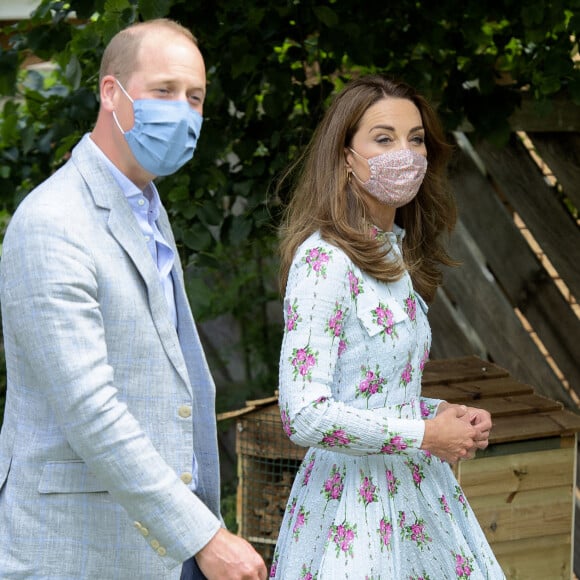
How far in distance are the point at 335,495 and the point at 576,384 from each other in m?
2.15

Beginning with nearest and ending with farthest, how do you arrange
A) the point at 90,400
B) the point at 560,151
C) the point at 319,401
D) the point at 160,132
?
the point at 90,400
the point at 160,132
the point at 319,401
the point at 560,151

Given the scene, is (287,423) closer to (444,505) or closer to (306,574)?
(306,574)

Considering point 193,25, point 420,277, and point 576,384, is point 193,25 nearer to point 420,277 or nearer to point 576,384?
point 420,277

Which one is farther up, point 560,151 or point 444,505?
point 560,151

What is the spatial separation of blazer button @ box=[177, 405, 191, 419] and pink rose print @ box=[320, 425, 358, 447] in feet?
1.34

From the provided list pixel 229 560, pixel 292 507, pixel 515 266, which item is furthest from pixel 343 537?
pixel 515 266

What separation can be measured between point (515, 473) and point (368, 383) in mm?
970

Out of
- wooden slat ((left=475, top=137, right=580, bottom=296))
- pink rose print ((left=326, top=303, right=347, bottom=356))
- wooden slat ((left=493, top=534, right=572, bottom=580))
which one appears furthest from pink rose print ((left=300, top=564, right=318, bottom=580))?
wooden slat ((left=475, top=137, right=580, bottom=296))

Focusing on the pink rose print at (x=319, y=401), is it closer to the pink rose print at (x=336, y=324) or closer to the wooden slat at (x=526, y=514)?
the pink rose print at (x=336, y=324)

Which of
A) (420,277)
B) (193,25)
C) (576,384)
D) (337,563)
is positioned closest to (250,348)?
(576,384)

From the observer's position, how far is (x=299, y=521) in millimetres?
2420

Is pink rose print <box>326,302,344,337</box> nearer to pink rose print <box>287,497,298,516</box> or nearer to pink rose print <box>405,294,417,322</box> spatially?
pink rose print <box>405,294,417,322</box>

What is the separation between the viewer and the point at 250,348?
239 inches

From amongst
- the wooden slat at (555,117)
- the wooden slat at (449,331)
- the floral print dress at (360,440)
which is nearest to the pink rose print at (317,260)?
the floral print dress at (360,440)
